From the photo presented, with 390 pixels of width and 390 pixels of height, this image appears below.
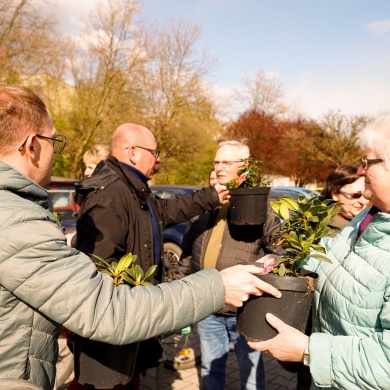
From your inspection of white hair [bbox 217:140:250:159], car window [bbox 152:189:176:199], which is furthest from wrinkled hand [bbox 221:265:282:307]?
car window [bbox 152:189:176:199]

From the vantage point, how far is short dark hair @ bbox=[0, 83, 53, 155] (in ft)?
5.37

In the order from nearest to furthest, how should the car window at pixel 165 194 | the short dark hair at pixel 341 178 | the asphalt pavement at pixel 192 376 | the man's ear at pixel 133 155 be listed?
1. the man's ear at pixel 133 155
2. the short dark hair at pixel 341 178
3. the asphalt pavement at pixel 192 376
4. the car window at pixel 165 194

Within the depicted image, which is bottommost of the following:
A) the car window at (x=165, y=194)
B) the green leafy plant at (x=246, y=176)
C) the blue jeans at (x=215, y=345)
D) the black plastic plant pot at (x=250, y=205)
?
the blue jeans at (x=215, y=345)

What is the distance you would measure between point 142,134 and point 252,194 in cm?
102

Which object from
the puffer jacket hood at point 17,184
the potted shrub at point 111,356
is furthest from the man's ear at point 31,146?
the potted shrub at point 111,356

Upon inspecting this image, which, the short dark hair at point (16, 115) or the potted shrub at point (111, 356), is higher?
the short dark hair at point (16, 115)

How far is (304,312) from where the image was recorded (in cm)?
187

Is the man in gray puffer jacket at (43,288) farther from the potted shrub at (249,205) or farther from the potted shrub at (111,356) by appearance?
the potted shrub at (249,205)

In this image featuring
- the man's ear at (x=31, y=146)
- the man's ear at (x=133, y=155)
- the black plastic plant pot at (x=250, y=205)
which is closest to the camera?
the man's ear at (x=31, y=146)

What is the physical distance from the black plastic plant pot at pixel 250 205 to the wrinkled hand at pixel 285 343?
122cm

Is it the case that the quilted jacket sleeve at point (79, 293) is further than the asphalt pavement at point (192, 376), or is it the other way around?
the asphalt pavement at point (192, 376)

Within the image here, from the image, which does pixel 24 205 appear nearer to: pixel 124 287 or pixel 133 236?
pixel 124 287

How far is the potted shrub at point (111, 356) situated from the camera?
2.06m

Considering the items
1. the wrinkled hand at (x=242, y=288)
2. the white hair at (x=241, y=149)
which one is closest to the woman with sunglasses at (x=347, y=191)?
the white hair at (x=241, y=149)
